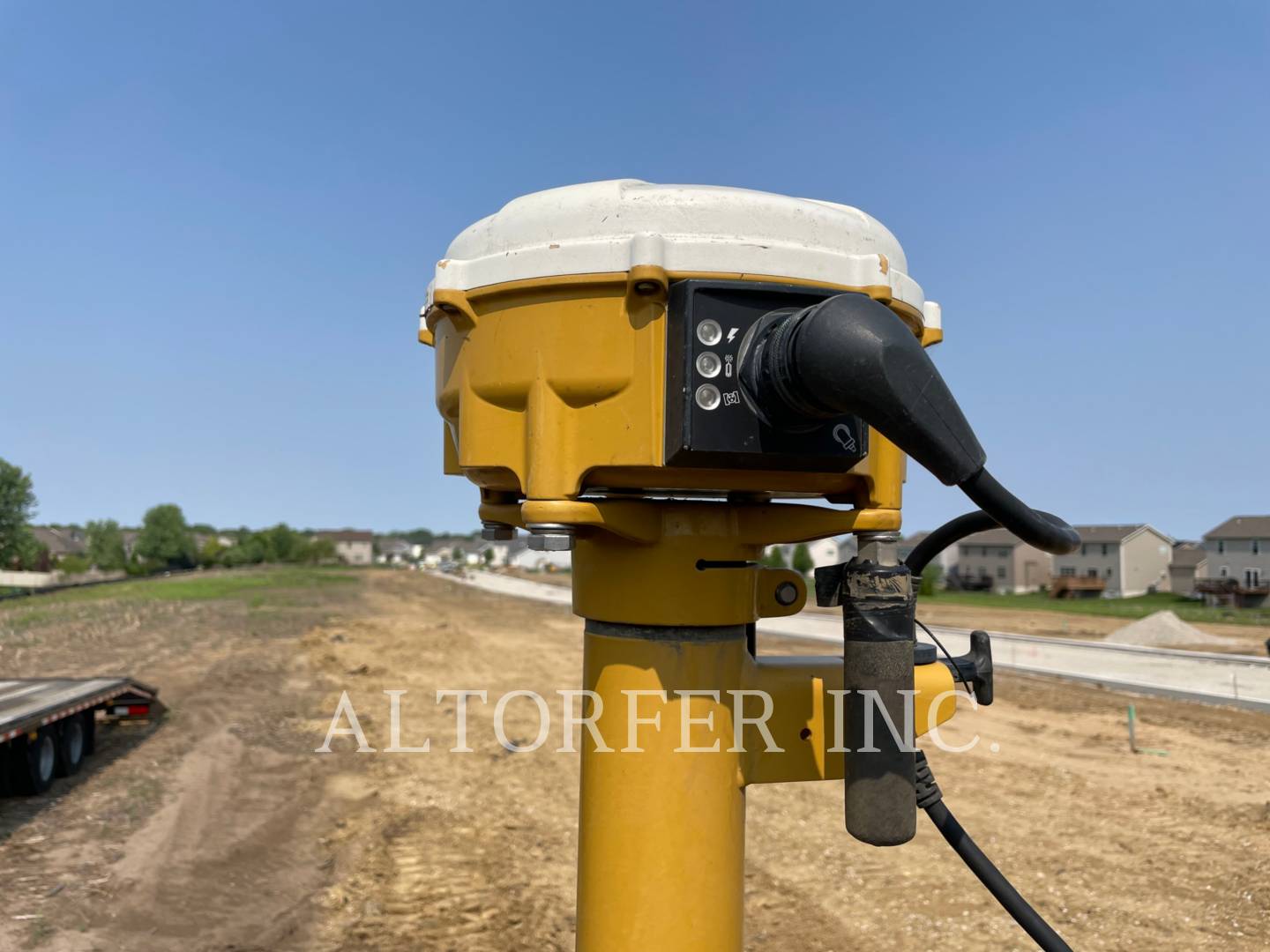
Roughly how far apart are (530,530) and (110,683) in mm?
10426

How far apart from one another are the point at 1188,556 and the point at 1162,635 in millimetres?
42199

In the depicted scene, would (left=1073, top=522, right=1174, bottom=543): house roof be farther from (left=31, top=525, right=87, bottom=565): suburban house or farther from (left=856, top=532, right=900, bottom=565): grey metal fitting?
(left=31, top=525, right=87, bottom=565): suburban house

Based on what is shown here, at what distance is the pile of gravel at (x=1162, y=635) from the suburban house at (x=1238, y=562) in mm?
28033

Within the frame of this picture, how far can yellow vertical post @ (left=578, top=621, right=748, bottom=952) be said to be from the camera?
193 centimetres

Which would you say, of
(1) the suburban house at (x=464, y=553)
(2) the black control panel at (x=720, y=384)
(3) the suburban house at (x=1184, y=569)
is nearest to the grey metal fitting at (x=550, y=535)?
(2) the black control panel at (x=720, y=384)

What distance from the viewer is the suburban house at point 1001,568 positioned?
60156 millimetres

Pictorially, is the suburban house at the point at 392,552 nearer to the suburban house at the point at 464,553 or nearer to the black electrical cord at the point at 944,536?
the suburban house at the point at 464,553

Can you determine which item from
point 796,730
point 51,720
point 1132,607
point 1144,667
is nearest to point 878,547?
point 796,730

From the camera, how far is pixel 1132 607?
39844 millimetres

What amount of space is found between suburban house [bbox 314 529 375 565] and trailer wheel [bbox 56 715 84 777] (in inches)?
4650

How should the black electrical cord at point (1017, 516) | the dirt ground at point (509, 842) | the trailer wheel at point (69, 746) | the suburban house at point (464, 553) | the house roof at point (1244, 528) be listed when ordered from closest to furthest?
the black electrical cord at point (1017, 516) < the dirt ground at point (509, 842) < the trailer wheel at point (69, 746) < the house roof at point (1244, 528) < the suburban house at point (464, 553)

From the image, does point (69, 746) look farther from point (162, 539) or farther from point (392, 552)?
point (392, 552)

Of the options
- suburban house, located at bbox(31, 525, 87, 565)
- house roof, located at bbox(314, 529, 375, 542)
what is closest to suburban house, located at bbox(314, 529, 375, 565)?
house roof, located at bbox(314, 529, 375, 542)

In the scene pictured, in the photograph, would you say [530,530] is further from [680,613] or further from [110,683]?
[110,683]
